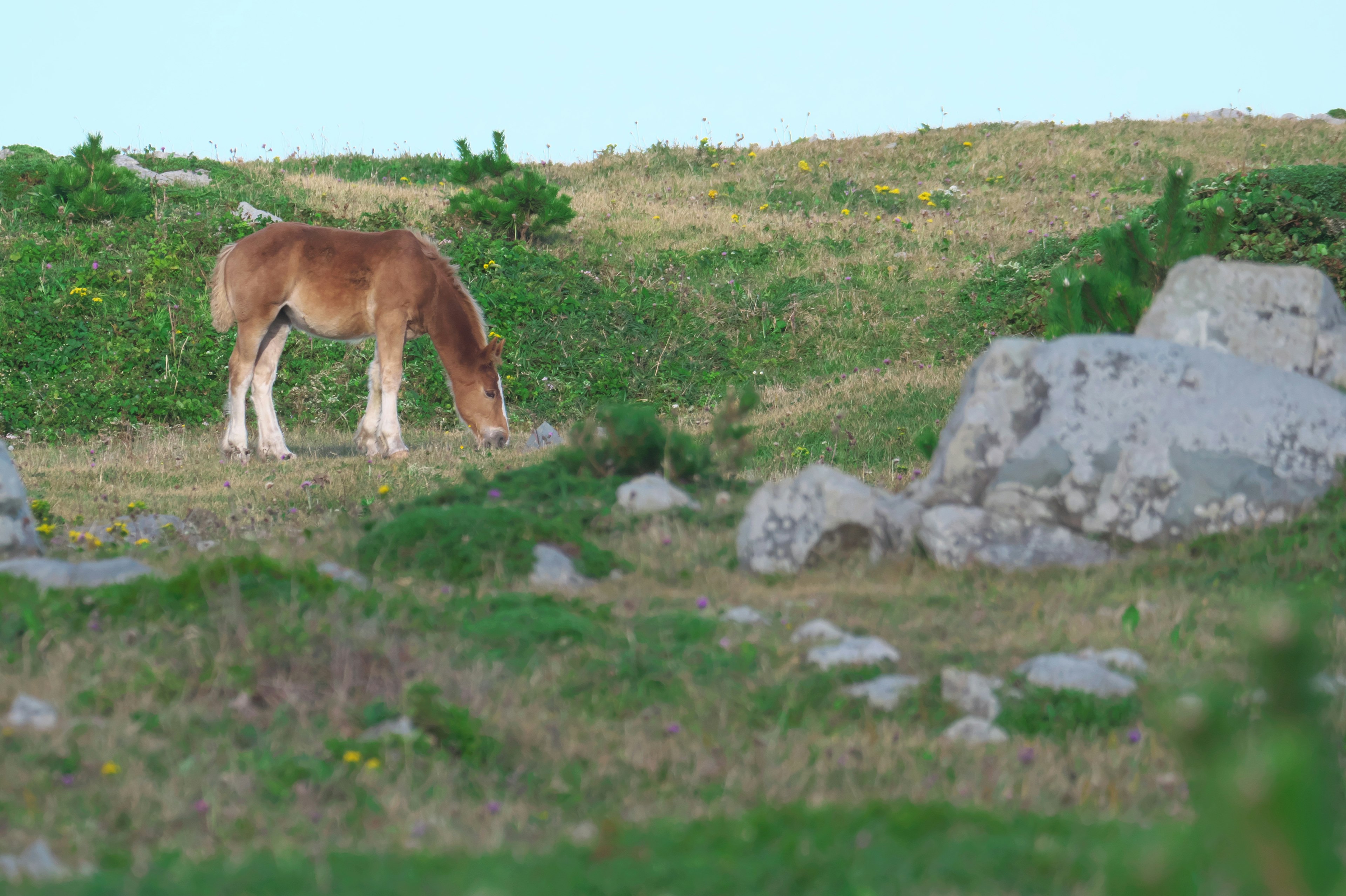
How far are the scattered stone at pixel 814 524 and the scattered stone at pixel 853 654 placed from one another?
68.5 inches

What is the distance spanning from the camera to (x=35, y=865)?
13.0 ft

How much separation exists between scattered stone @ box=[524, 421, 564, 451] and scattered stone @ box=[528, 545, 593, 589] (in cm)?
741

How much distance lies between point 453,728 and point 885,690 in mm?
2048

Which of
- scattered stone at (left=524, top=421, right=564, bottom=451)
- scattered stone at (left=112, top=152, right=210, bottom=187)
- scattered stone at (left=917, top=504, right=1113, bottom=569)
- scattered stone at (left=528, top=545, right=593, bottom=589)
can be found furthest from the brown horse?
scattered stone at (left=112, top=152, right=210, bottom=187)

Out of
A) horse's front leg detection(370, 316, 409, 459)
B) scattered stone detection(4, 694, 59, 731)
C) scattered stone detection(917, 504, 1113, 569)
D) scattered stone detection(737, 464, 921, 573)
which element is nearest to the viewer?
scattered stone detection(4, 694, 59, 731)

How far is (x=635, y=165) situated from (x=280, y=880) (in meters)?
28.0

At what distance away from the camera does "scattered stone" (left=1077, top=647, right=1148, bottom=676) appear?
6.24 meters

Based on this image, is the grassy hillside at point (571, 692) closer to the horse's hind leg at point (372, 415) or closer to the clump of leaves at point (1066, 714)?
the clump of leaves at point (1066, 714)

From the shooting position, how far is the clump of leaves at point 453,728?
17.1 feet

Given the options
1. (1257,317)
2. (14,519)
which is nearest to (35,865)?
(14,519)

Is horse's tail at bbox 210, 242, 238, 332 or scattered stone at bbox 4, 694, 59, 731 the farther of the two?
horse's tail at bbox 210, 242, 238, 332

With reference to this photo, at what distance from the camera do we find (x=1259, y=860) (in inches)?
56.4

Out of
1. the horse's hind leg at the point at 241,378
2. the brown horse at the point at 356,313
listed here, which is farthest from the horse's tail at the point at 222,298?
the horse's hind leg at the point at 241,378

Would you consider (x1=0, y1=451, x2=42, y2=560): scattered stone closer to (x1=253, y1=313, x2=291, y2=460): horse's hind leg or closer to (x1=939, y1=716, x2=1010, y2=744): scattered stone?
(x1=253, y1=313, x2=291, y2=460): horse's hind leg
